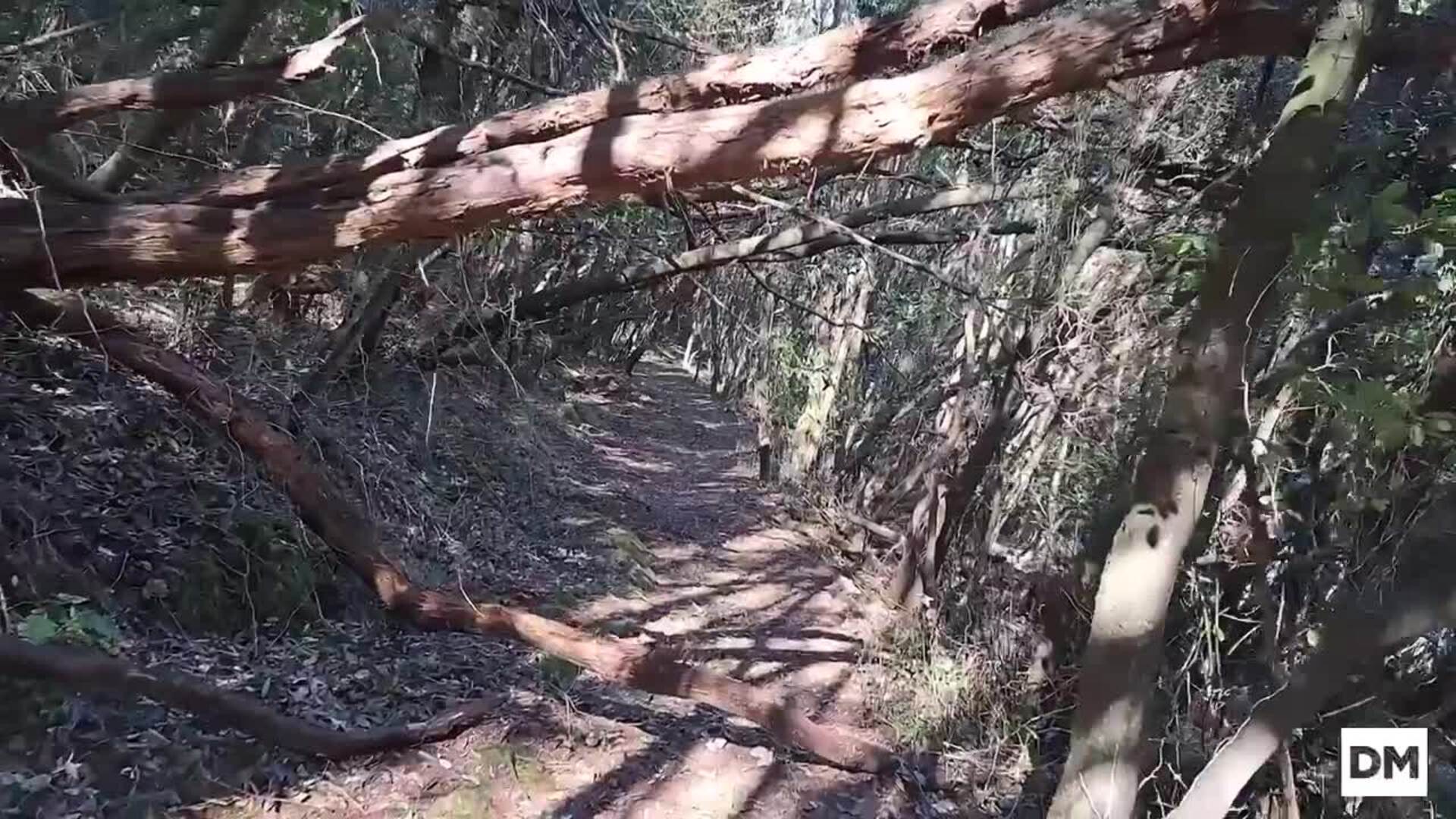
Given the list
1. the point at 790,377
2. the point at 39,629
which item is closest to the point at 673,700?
the point at 39,629

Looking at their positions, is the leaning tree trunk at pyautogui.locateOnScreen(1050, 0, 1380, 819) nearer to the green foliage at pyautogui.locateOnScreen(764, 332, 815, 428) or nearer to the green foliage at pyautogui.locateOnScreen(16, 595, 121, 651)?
the green foliage at pyautogui.locateOnScreen(16, 595, 121, 651)

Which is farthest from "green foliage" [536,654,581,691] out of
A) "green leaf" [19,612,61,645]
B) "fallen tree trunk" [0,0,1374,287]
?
"fallen tree trunk" [0,0,1374,287]

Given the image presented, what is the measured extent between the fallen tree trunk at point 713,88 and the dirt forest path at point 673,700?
230 centimetres

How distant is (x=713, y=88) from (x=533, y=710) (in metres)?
2.84

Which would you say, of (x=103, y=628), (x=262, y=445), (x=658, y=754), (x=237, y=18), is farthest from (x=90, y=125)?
(x=658, y=754)

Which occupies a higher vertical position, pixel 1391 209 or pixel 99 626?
pixel 1391 209

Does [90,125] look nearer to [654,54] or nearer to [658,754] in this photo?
[654,54]

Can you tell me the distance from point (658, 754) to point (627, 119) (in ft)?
9.05

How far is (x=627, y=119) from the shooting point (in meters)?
3.41

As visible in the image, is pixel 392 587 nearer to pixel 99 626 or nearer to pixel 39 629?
pixel 99 626

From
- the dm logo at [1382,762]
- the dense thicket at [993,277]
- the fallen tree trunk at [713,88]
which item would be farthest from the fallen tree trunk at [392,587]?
the dm logo at [1382,762]

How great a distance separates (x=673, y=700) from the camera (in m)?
4.88

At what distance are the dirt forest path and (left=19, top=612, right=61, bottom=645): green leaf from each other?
1.14 m

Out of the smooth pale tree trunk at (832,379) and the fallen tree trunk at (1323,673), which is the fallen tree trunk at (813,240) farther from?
the fallen tree trunk at (1323,673)
